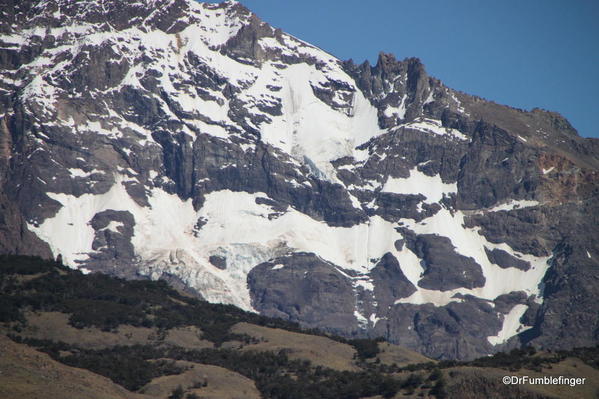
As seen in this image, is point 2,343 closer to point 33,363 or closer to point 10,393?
point 33,363

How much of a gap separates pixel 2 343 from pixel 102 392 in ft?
53.7

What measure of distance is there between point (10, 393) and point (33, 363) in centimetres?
1625

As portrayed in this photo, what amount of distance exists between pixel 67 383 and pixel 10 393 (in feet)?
48.3

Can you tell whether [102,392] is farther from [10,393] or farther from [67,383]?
[10,393]

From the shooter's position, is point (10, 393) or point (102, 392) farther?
point (102, 392)

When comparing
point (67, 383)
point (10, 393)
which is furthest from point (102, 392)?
point (10, 393)

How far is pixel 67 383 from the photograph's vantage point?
19175 centimetres

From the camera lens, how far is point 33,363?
194125 millimetres

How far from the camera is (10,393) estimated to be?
178m

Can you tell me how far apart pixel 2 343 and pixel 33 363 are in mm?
5375

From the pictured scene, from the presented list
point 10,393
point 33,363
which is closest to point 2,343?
point 33,363

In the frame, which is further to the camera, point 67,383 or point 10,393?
point 67,383

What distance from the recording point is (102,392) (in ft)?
648

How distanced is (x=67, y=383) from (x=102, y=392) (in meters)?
7.52
